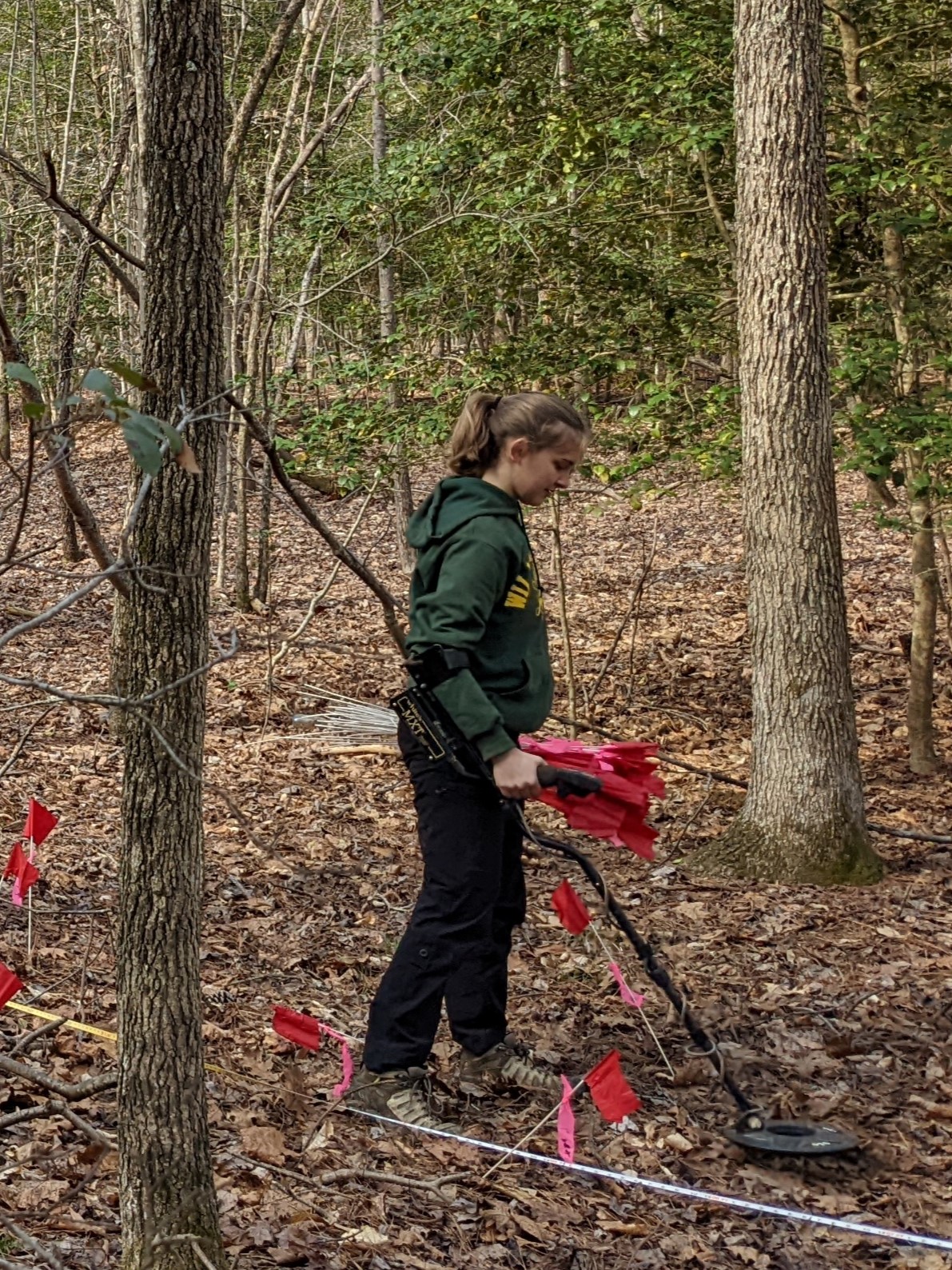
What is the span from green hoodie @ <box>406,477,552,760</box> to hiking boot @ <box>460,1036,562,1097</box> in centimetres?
104

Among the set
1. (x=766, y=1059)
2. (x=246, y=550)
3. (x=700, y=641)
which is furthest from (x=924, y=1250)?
(x=246, y=550)

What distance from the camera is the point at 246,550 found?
12.1 metres

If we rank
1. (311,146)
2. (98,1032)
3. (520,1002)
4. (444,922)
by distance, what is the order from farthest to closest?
(311,146) → (520,1002) → (98,1032) → (444,922)

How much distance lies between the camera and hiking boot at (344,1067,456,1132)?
385 centimetres

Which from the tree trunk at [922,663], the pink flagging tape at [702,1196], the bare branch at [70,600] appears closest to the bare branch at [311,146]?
the tree trunk at [922,663]

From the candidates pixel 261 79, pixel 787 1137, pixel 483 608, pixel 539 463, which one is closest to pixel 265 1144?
pixel 787 1137

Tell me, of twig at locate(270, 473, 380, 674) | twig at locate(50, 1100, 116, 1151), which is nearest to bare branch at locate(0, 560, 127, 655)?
twig at locate(50, 1100, 116, 1151)

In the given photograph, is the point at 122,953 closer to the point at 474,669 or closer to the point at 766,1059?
the point at 474,669

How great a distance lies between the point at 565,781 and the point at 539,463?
96cm

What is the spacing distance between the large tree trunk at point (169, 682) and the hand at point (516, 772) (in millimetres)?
1170

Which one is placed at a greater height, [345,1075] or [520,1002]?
[345,1075]

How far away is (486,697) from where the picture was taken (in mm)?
3721

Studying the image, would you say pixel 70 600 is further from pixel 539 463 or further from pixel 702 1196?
pixel 702 1196

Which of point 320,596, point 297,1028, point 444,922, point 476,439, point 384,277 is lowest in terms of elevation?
point 297,1028
